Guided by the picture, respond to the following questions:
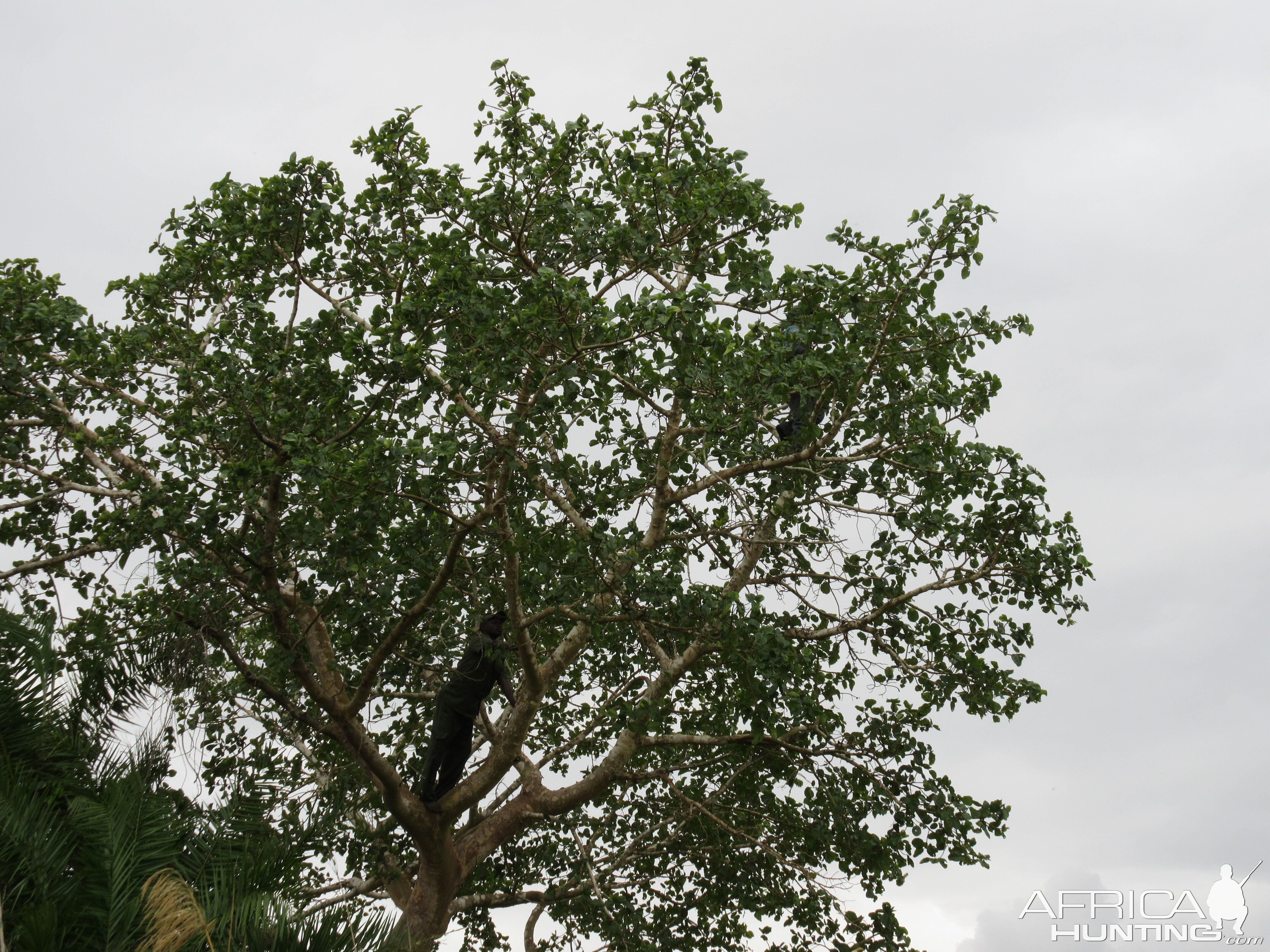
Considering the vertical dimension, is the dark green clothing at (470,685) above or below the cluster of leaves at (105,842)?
above

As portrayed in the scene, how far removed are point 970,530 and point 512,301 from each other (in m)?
4.33

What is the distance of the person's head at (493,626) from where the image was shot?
26.7 feet

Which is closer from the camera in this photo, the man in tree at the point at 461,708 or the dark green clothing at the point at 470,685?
the man in tree at the point at 461,708

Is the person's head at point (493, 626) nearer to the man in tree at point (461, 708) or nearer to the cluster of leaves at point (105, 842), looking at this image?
the man in tree at point (461, 708)

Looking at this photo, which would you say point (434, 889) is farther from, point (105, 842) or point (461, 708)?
point (105, 842)

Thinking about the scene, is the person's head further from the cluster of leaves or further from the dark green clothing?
the cluster of leaves

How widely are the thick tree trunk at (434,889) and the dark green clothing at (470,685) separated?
3.82 feet

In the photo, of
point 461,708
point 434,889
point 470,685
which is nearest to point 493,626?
point 470,685

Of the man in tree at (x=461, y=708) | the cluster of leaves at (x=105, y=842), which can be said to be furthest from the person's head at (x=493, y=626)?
the cluster of leaves at (x=105, y=842)

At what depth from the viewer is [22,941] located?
4.93 m

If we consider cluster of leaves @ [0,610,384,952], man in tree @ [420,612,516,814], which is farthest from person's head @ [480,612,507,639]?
cluster of leaves @ [0,610,384,952]

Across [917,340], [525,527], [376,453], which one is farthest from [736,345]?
[376,453]

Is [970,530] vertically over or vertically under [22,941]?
over

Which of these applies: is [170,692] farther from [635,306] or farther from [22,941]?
[635,306]
